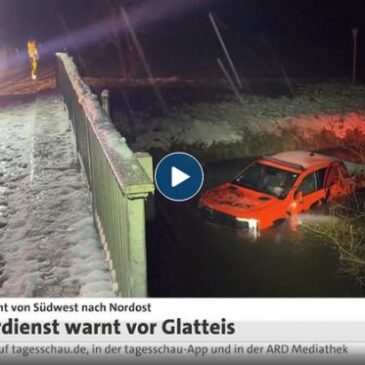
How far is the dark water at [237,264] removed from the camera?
8055 mm

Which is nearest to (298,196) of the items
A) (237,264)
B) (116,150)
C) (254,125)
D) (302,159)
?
(302,159)

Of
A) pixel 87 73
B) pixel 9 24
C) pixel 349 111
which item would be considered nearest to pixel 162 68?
pixel 87 73

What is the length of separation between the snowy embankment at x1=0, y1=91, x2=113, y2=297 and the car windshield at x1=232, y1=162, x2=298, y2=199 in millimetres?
3651

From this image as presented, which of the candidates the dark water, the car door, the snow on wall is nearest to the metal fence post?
the snow on wall

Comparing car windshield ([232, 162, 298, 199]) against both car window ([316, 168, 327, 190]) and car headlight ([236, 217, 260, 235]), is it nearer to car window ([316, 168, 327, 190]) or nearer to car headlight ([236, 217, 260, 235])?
car window ([316, 168, 327, 190])

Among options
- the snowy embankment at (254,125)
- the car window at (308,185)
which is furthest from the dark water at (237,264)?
the snowy embankment at (254,125)

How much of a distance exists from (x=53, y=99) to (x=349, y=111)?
465 inches

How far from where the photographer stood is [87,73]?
2561 cm

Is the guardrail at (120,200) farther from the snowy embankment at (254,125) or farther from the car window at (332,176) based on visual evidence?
the snowy embankment at (254,125)

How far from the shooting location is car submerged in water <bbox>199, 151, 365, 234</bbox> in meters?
9.51
